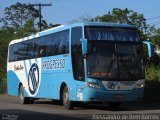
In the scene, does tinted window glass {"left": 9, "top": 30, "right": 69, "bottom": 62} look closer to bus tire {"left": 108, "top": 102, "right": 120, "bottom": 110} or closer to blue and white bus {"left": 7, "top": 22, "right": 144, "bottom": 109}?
blue and white bus {"left": 7, "top": 22, "right": 144, "bottom": 109}

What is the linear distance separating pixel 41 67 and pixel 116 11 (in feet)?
75.8

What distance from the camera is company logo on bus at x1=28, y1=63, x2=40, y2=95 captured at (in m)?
25.6

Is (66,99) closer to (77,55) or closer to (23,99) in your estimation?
(77,55)

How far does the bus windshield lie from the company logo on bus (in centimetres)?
633

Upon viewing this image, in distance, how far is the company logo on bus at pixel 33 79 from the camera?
83.9 ft

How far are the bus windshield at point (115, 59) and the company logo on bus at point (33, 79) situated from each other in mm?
6333

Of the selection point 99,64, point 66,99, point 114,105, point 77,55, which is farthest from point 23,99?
point 99,64

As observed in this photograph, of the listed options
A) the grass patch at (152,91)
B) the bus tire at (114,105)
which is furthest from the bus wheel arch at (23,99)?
the bus tire at (114,105)

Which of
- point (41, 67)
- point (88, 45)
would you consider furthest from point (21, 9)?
point (88, 45)

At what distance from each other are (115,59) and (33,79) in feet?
24.2

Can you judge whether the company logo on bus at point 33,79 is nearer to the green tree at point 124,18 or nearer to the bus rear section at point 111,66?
the bus rear section at point 111,66

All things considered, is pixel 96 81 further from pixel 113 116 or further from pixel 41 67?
pixel 41 67

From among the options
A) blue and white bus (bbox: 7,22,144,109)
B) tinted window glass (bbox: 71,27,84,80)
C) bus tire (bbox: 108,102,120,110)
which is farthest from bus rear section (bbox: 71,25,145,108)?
bus tire (bbox: 108,102,120,110)

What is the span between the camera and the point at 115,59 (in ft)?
65.3
